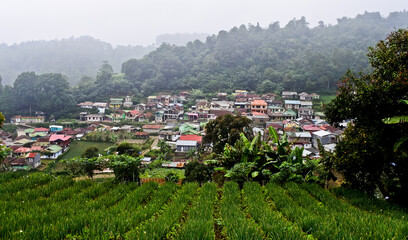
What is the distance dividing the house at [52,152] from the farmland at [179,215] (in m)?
26.6

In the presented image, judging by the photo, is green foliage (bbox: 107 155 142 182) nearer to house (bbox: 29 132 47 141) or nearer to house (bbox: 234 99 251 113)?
house (bbox: 29 132 47 141)

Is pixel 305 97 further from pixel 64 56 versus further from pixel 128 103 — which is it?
pixel 64 56

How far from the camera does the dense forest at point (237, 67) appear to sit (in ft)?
184

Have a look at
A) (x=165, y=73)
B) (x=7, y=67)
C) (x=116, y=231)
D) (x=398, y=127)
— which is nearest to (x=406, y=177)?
(x=398, y=127)

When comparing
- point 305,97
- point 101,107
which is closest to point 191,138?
point 101,107

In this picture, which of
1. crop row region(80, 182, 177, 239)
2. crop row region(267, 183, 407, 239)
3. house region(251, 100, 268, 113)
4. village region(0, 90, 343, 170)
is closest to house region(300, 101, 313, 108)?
village region(0, 90, 343, 170)

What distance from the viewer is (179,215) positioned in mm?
4055

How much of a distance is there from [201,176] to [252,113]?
3325 centimetres

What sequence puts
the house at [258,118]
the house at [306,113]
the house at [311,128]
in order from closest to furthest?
the house at [311,128], the house at [258,118], the house at [306,113]

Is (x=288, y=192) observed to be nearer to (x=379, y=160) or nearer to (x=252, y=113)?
(x=379, y=160)

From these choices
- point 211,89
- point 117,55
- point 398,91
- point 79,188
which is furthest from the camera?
point 117,55

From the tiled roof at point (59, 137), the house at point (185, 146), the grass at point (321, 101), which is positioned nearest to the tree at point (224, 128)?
the house at point (185, 146)

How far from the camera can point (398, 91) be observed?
18.2ft

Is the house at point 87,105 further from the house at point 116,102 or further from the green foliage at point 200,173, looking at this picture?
the green foliage at point 200,173
